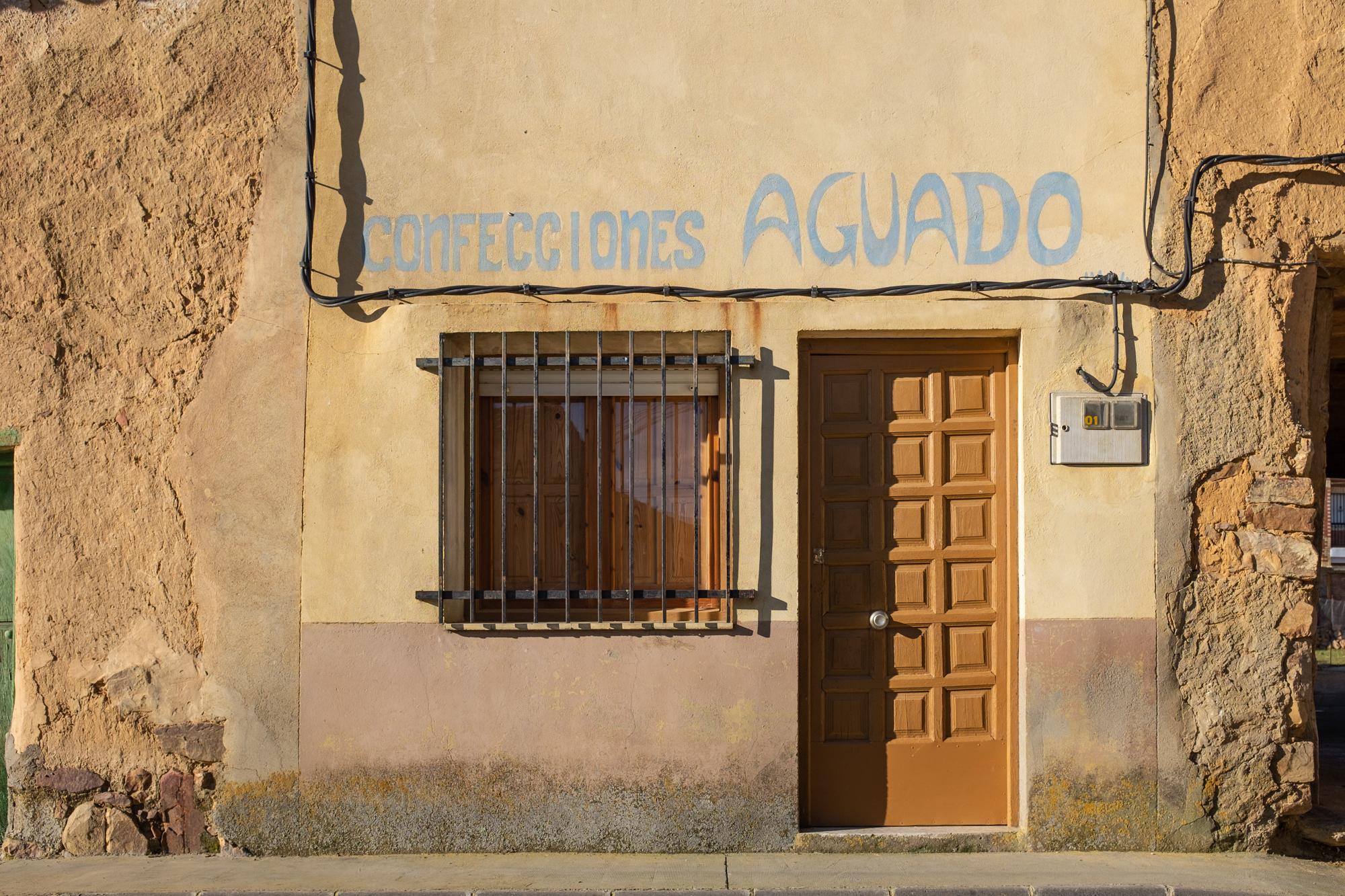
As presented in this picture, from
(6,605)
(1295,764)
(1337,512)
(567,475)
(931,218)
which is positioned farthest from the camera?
(1337,512)

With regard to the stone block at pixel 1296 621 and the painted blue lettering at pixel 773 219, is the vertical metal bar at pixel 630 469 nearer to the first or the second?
the painted blue lettering at pixel 773 219

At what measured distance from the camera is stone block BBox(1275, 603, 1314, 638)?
15.6 feet

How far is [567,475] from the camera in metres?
4.96

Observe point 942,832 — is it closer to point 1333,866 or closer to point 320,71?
point 1333,866

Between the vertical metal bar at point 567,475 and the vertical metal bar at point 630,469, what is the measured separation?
0.27m

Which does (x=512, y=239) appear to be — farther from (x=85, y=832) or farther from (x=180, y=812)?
(x=85, y=832)

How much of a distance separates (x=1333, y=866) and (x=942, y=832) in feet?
5.45

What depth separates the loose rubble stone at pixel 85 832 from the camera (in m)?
4.89

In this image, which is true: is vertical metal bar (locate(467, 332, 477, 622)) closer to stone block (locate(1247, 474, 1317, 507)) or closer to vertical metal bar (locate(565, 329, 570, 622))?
vertical metal bar (locate(565, 329, 570, 622))

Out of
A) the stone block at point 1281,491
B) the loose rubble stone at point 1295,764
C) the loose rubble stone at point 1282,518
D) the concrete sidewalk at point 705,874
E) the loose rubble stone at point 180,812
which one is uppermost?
the stone block at point 1281,491

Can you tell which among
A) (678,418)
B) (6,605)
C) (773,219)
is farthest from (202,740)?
(773,219)

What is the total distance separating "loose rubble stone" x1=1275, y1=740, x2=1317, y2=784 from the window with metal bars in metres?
2.47

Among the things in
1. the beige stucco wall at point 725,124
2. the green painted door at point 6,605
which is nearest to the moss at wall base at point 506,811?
the green painted door at point 6,605

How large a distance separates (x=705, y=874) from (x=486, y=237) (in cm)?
295
